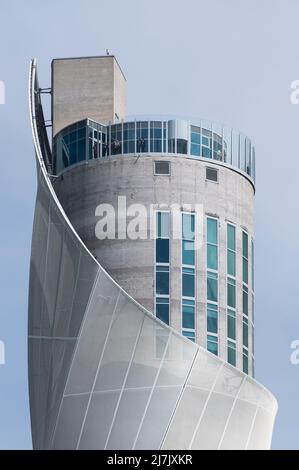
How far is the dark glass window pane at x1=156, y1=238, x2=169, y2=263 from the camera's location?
418ft

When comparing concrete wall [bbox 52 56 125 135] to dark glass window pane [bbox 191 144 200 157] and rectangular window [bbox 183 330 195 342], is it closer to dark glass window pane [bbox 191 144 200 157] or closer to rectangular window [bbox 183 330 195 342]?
dark glass window pane [bbox 191 144 200 157]

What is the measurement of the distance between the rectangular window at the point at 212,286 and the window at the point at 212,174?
5152 mm

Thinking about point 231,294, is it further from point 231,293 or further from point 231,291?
point 231,291

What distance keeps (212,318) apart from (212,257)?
3.35 metres

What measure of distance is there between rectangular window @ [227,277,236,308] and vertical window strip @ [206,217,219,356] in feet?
3.05

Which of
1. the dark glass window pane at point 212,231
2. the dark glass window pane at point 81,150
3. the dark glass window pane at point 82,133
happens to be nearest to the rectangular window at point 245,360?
the dark glass window pane at point 212,231

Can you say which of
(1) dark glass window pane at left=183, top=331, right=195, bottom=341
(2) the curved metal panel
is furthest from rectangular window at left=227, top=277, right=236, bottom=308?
(2) the curved metal panel

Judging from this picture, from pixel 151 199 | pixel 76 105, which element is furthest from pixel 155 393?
pixel 76 105

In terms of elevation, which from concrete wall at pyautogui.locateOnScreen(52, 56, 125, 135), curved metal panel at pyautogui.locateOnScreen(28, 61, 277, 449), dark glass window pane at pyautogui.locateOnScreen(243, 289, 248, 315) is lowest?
curved metal panel at pyautogui.locateOnScreen(28, 61, 277, 449)

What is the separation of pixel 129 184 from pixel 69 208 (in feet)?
13.6

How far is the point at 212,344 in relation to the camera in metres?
127

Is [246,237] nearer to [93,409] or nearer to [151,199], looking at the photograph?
[151,199]

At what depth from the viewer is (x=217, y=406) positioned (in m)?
123

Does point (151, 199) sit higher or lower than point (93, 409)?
higher
